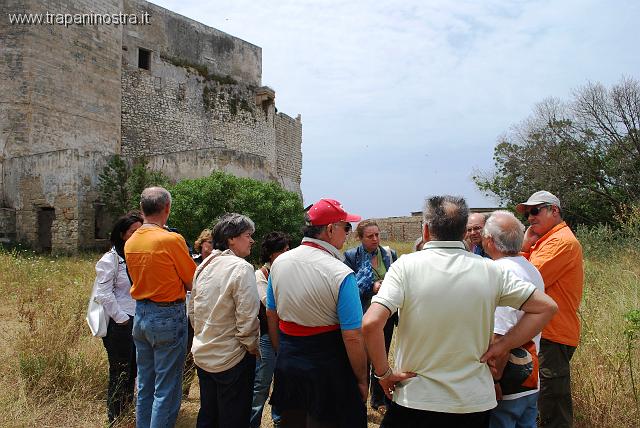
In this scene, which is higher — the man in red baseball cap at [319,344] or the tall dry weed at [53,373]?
the man in red baseball cap at [319,344]

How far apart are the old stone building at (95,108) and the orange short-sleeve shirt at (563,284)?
13.3 meters

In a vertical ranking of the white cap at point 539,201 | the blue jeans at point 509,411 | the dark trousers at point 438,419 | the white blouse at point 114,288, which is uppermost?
the white cap at point 539,201

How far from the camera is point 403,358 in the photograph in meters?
2.28

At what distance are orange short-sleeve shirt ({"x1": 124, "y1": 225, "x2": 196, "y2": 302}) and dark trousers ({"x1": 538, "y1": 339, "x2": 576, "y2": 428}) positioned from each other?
2371mm

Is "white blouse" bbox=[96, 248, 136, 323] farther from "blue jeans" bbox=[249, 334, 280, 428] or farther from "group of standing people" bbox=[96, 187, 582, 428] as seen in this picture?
"blue jeans" bbox=[249, 334, 280, 428]

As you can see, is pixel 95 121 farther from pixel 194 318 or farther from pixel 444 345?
pixel 444 345

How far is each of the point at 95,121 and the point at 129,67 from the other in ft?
13.0

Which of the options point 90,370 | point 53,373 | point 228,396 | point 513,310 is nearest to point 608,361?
point 513,310

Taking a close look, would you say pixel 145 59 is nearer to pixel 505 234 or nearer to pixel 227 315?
pixel 227 315

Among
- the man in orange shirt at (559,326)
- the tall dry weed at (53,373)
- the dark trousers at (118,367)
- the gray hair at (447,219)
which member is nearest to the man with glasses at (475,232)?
the man in orange shirt at (559,326)

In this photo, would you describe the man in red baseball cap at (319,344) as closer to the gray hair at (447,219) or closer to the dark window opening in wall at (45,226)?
the gray hair at (447,219)

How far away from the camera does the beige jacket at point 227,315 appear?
2971mm

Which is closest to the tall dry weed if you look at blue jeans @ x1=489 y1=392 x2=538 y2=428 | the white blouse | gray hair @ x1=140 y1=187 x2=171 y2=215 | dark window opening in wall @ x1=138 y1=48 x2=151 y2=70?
the white blouse

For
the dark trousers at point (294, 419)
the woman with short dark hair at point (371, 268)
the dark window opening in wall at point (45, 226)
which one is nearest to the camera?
the dark trousers at point (294, 419)
